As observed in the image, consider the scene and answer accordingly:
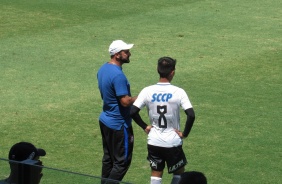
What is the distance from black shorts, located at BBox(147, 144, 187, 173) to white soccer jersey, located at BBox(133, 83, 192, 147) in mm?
65

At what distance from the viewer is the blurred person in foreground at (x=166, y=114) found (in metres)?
9.13

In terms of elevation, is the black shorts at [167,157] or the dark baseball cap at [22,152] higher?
the dark baseball cap at [22,152]

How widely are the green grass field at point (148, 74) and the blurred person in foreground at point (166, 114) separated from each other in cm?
137

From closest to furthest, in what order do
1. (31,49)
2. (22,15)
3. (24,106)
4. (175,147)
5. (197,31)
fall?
(175,147), (24,106), (31,49), (197,31), (22,15)

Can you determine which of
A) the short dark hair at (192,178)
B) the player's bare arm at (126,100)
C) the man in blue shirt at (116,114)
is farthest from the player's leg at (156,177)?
the short dark hair at (192,178)

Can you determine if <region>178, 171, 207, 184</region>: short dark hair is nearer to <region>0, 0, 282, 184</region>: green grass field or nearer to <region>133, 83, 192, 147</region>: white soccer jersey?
<region>0, 0, 282, 184</region>: green grass field

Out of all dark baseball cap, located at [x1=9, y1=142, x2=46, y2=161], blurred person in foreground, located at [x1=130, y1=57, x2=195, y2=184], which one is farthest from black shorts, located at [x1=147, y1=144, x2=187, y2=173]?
dark baseball cap, located at [x1=9, y1=142, x2=46, y2=161]

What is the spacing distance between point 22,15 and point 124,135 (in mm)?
11398

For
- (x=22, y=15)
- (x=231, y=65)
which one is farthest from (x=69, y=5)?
(x=231, y=65)

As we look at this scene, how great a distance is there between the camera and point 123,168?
32.0ft

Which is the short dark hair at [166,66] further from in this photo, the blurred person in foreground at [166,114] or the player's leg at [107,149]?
the player's leg at [107,149]

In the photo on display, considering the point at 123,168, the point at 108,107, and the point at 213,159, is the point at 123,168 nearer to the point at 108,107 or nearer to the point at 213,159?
the point at 108,107

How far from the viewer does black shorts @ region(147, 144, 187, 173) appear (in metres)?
9.23

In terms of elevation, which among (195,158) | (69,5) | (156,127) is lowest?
(195,158)
